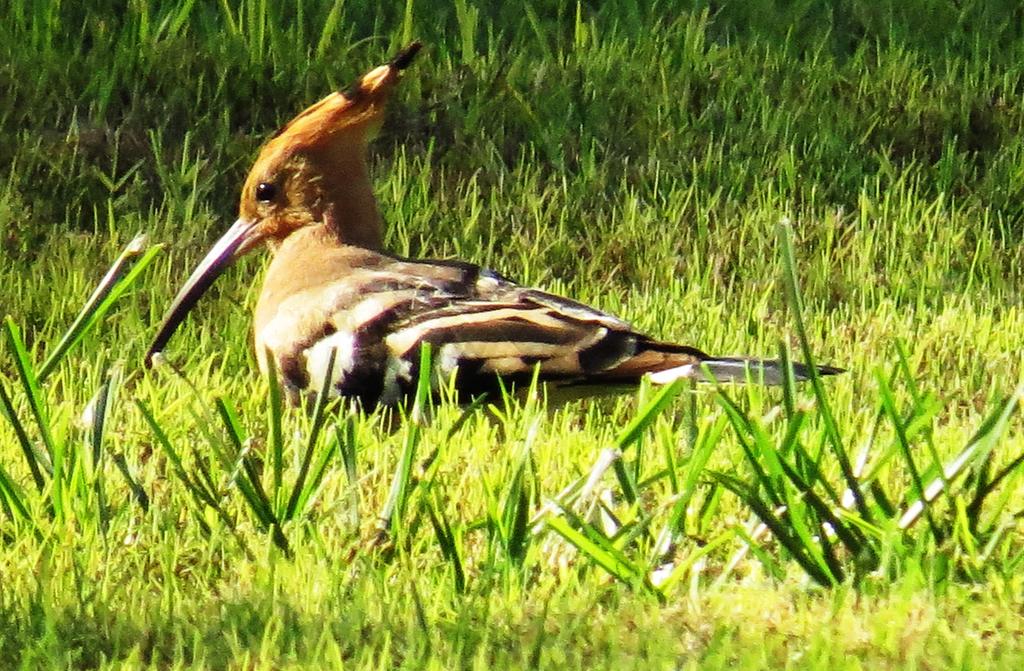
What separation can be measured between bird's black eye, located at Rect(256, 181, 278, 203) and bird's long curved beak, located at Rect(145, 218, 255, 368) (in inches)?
3.8

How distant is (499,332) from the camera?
4.10 metres

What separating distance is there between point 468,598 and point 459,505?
1.96 ft

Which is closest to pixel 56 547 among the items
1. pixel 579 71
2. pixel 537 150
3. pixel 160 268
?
pixel 160 268

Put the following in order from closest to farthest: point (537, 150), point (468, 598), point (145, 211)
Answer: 1. point (468, 598)
2. point (145, 211)
3. point (537, 150)

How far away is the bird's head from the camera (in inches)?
185

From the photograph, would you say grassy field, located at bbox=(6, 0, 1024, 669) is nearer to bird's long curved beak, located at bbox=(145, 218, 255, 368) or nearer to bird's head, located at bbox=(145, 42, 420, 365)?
bird's long curved beak, located at bbox=(145, 218, 255, 368)

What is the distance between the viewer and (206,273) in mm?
4898

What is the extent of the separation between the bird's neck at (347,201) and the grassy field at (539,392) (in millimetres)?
421

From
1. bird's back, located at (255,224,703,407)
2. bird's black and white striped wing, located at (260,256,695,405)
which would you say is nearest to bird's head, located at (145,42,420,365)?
bird's back, located at (255,224,703,407)

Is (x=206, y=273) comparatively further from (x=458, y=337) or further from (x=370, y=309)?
(x=458, y=337)

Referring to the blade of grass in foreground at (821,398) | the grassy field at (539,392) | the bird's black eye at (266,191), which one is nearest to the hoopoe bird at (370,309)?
the bird's black eye at (266,191)

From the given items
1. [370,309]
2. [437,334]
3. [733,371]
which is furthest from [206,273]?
[733,371]

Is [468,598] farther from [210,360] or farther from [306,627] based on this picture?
[210,360]

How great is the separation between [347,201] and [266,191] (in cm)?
22
